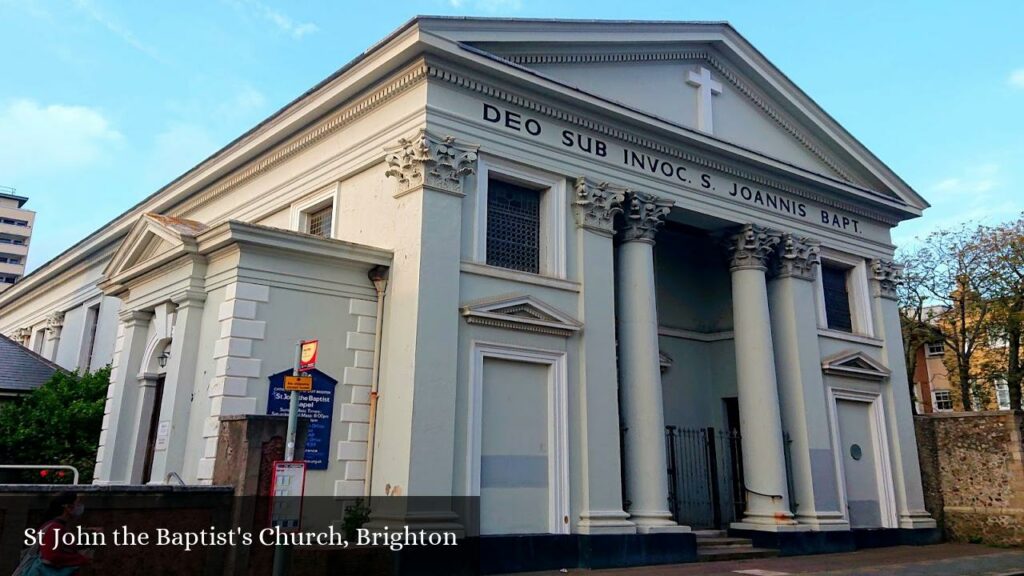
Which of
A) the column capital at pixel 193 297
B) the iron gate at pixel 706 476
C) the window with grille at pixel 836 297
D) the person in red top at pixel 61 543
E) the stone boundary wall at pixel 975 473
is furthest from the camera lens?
the window with grille at pixel 836 297

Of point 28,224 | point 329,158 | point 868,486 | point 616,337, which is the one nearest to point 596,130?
point 616,337

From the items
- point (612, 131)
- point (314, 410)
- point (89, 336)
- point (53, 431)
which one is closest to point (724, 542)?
point (612, 131)

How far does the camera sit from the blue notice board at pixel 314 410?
41.0ft

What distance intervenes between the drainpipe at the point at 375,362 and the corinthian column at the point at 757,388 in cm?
832

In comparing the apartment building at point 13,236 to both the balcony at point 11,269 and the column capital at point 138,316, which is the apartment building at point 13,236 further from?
the column capital at point 138,316

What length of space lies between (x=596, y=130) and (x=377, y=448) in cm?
743

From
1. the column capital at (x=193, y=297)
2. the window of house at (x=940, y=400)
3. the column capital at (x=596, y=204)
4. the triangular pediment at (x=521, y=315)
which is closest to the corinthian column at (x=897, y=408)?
the column capital at (x=596, y=204)

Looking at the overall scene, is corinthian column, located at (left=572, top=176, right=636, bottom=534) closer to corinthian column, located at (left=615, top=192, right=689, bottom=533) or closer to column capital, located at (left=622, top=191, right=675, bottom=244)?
column capital, located at (left=622, top=191, right=675, bottom=244)

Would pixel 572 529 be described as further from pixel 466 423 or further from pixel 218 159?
pixel 218 159

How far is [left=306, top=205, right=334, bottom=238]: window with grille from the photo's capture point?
16462mm

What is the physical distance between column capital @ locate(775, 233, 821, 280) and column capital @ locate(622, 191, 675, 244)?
418cm

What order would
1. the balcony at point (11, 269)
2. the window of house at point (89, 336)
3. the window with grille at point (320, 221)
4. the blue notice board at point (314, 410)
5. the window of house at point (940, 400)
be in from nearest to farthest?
the blue notice board at point (314, 410), the window with grille at point (320, 221), the window of house at point (89, 336), the window of house at point (940, 400), the balcony at point (11, 269)

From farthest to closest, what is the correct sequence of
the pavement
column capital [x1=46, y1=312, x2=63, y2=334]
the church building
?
column capital [x1=46, y1=312, x2=63, y2=334] < the pavement < the church building

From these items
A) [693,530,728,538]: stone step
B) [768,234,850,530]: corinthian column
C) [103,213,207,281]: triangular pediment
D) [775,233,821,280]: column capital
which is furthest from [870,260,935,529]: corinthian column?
[103,213,207,281]: triangular pediment
